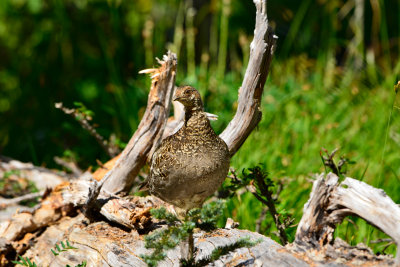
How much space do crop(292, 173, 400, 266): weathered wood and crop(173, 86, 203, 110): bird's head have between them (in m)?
0.67

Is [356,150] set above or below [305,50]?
below

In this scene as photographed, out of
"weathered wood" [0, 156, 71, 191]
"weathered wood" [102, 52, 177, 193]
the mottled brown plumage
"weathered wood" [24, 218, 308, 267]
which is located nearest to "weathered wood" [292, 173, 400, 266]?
"weathered wood" [24, 218, 308, 267]

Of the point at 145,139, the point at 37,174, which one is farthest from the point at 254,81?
the point at 37,174

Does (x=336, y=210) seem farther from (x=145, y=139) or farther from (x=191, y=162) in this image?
(x=145, y=139)

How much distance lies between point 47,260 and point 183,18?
13.5ft

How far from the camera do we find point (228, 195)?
306 centimetres

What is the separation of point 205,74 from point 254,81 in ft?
9.13

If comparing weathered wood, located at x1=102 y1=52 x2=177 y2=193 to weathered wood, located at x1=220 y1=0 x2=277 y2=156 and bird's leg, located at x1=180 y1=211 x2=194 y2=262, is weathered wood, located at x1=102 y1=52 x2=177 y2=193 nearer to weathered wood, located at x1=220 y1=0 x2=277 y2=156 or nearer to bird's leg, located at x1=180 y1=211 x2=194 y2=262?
weathered wood, located at x1=220 y1=0 x2=277 y2=156

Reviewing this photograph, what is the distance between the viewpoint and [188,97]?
89.8 inches

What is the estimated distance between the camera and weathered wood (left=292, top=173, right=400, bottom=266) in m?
1.93

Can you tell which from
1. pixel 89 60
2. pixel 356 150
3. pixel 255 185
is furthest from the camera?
pixel 89 60

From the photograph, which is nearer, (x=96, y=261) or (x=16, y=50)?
(x=96, y=261)

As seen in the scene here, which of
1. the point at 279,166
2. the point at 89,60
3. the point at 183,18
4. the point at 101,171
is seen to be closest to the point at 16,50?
the point at 89,60

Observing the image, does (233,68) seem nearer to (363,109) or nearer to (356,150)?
(363,109)
